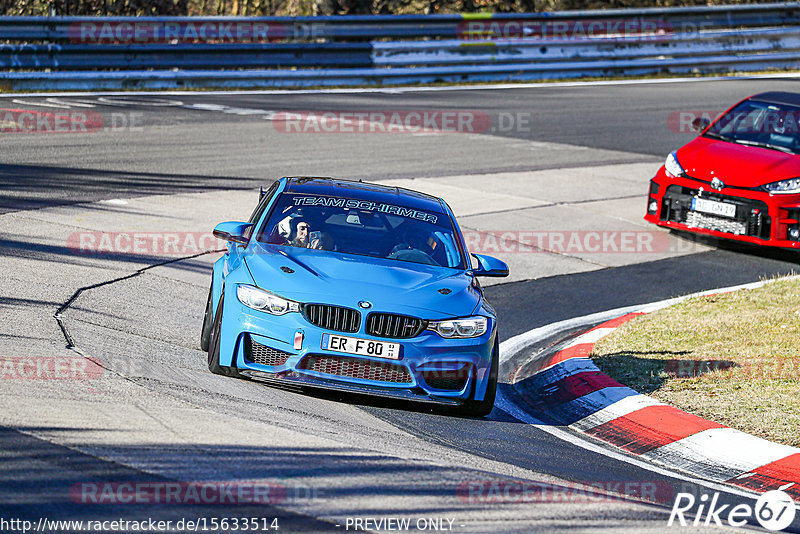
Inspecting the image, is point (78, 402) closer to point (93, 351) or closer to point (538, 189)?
point (93, 351)

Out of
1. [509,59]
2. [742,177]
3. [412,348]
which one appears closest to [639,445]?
[412,348]

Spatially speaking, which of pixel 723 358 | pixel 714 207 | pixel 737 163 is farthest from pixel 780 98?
pixel 723 358

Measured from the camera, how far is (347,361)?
6.91 meters

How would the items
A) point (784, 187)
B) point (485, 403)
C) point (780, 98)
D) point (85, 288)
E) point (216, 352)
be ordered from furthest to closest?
1. point (780, 98)
2. point (784, 187)
3. point (85, 288)
4. point (485, 403)
5. point (216, 352)

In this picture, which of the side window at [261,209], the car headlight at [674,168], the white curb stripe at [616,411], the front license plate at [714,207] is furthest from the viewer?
the car headlight at [674,168]

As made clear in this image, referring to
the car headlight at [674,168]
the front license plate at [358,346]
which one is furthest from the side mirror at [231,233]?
the car headlight at [674,168]

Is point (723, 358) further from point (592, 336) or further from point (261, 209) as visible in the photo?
point (261, 209)

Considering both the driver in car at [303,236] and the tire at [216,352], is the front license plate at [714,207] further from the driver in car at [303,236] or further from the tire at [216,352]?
the tire at [216,352]

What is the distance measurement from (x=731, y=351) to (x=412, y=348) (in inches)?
138

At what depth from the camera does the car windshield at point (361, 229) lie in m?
8.08

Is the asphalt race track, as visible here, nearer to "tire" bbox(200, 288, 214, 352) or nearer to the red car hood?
"tire" bbox(200, 288, 214, 352)

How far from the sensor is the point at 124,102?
63.8 ft

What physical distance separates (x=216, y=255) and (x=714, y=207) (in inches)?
242

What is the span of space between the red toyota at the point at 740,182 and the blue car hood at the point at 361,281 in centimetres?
646
